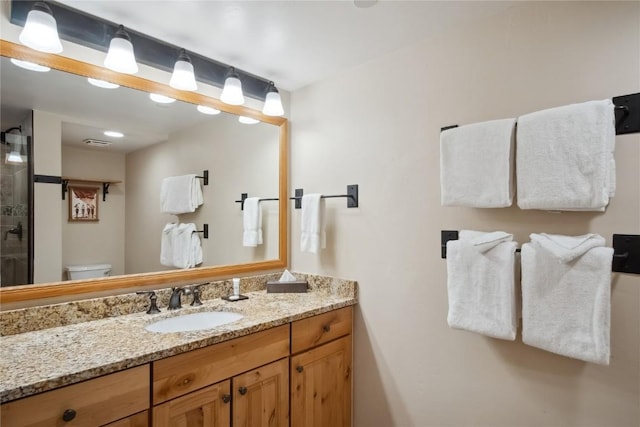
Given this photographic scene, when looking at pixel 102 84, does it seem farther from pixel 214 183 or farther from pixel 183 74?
pixel 214 183

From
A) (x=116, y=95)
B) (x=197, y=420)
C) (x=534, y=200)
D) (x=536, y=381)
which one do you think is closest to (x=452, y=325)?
(x=536, y=381)

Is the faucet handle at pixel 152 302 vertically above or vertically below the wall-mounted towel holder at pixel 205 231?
below

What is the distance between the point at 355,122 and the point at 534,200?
1.02 metres

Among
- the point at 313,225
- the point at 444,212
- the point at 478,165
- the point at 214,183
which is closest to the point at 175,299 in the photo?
the point at 214,183

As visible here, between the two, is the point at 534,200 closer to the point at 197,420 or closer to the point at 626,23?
the point at 626,23

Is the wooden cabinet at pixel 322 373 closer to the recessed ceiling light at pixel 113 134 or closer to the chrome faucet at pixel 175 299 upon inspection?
the chrome faucet at pixel 175 299

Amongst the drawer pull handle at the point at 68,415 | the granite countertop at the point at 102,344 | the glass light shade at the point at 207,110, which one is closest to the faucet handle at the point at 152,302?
the granite countertop at the point at 102,344

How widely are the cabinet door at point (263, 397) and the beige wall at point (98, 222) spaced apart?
2.64 ft

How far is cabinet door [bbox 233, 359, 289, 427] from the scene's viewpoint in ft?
4.47

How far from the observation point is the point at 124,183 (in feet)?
5.44

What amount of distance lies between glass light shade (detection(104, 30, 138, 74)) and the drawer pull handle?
1304 mm

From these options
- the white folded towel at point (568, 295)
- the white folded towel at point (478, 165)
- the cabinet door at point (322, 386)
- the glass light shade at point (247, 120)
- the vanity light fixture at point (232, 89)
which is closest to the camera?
the white folded towel at point (568, 295)

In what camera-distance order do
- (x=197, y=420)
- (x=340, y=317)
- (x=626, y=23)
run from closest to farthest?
(x=626, y=23) → (x=197, y=420) → (x=340, y=317)

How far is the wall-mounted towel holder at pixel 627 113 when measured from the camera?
43.5 inches
